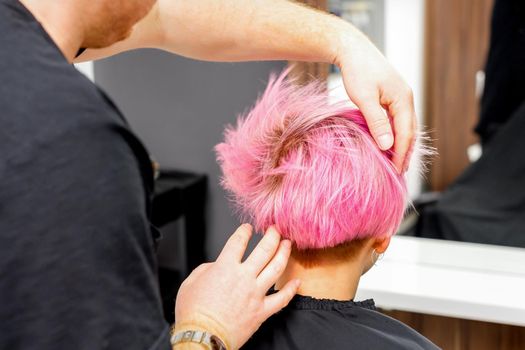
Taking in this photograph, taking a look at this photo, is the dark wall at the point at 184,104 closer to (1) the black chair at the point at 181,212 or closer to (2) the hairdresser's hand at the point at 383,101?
(1) the black chair at the point at 181,212

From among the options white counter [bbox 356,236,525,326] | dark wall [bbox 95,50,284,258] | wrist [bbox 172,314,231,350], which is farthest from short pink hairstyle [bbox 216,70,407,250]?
dark wall [bbox 95,50,284,258]

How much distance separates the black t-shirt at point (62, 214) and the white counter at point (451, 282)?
1215 mm

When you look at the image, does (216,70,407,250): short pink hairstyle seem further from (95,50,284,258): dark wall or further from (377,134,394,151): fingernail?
→ (95,50,284,258): dark wall

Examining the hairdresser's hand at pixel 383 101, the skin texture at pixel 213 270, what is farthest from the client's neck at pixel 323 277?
the hairdresser's hand at pixel 383 101

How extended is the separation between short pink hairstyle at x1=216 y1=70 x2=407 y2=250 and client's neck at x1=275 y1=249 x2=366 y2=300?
56 millimetres

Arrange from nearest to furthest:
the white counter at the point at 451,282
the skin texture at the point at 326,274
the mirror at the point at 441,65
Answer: the skin texture at the point at 326,274, the white counter at the point at 451,282, the mirror at the point at 441,65

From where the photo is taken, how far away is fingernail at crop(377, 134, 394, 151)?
990 millimetres

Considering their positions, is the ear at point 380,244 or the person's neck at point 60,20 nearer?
the person's neck at point 60,20

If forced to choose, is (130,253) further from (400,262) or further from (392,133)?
(400,262)

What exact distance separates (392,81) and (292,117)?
205 millimetres

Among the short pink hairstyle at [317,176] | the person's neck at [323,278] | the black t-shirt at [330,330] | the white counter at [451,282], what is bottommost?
the white counter at [451,282]

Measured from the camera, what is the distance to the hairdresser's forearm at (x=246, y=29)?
3.76ft

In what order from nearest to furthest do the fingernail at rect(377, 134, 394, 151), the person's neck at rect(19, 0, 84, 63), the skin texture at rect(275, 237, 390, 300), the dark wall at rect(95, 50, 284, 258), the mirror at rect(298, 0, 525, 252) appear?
the person's neck at rect(19, 0, 84, 63) < the fingernail at rect(377, 134, 394, 151) < the skin texture at rect(275, 237, 390, 300) < the dark wall at rect(95, 50, 284, 258) < the mirror at rect(298, 0, 525, 252)

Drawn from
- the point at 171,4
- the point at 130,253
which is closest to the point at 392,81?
the point at 171,4
